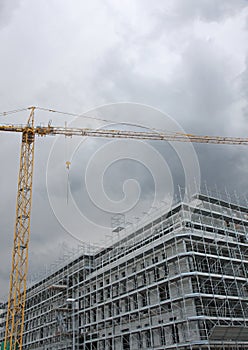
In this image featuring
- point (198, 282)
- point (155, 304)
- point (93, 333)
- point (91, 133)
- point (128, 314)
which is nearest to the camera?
point (198, 282)

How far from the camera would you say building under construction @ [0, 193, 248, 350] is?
25578mm

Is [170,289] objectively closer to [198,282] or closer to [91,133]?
[198,282]

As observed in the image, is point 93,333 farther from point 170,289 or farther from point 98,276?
point 170,289

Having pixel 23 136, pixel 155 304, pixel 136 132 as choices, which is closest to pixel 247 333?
pixel 155 304

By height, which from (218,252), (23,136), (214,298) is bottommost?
(214,298)

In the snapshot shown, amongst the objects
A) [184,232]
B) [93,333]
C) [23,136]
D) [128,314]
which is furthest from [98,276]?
[23,136]

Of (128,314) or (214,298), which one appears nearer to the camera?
(214,298)

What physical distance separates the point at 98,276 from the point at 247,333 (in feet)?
58.7

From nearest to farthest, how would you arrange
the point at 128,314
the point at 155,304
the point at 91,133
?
1. the point at 155,304
2. the point at 128,314
3. the point at 91,133

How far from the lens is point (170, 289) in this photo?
27922 millimetres

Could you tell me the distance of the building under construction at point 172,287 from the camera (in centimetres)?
2558

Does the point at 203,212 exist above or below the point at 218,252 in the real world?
above

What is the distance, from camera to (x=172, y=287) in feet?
91.7

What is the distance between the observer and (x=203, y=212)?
106 ft
